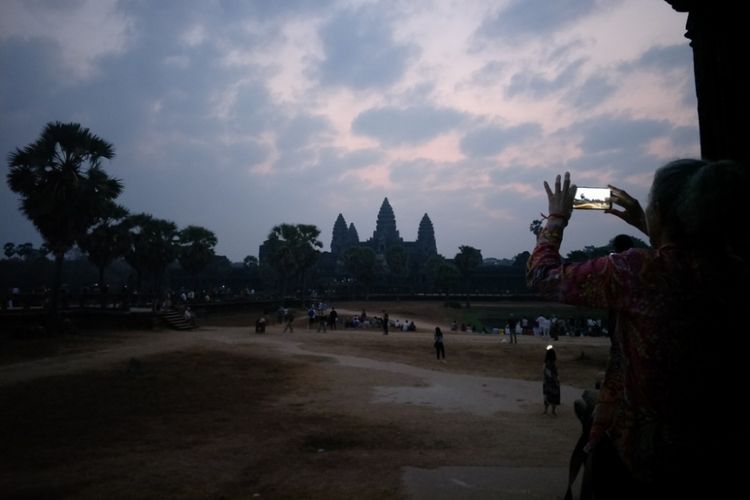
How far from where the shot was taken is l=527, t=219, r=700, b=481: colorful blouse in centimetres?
133

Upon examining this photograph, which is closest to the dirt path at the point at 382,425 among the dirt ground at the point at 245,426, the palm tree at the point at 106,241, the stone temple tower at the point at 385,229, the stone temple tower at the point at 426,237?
the dirt ground at the point at 245,426

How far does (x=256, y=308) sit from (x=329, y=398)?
36356 mm

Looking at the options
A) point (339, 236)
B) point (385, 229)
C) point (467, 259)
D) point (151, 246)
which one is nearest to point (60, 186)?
point (151, 246)

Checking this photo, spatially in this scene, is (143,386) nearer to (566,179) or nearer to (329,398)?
(329,398)

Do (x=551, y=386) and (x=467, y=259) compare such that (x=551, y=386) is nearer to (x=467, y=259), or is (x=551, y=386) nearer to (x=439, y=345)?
(x=439, y=345)

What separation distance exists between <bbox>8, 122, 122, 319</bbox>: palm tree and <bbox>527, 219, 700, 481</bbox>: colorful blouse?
82.9 feet

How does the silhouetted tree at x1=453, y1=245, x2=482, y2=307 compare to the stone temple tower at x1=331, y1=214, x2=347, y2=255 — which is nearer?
the silhouetted tree at x1=453, y1=245, x2=482, y2=307

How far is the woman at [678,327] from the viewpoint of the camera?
131cm

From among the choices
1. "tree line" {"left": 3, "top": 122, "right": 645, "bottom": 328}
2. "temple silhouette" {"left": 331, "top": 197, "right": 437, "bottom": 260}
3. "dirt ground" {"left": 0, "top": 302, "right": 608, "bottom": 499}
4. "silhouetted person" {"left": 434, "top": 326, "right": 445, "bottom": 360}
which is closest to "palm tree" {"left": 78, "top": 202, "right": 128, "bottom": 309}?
"tree line" {"left": 3, "top": 122, "right": 645, "bottom": 328}

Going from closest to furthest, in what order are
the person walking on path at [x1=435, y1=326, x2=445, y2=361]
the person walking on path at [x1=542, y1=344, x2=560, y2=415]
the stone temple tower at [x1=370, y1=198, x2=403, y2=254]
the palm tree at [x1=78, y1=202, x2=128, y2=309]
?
the person walking on path at [x1=542, y1=344, x2=560, y2=415]
the person walking on path at [x1=435, y1=326, x2=445, y2=361]
the palm tree at [x1=78, y1=202, x2=128, y2=309]
the stone temple tower at [x1=370, y1=198, x2=403, y2=254]

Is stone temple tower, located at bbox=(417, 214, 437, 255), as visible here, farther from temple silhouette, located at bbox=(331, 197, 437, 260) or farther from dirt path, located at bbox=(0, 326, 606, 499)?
dirt path, located at bbox=(0, 326, 606, 499)

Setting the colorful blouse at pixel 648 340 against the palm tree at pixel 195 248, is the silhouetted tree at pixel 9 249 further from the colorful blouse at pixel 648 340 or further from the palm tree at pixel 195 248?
the colorful blouse at pixel 648 340

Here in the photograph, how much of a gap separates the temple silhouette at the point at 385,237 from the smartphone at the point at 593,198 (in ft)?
341

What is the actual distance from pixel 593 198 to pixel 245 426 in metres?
7.47
